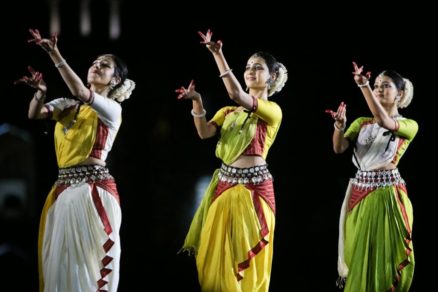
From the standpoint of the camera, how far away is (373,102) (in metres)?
3.77

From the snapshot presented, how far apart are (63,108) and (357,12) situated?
7.52ft

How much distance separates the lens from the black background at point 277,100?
15.9ft

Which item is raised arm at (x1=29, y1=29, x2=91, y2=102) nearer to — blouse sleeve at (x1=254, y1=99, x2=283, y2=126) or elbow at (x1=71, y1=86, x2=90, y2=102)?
elbow at (x1=71, y1=86, x2=90, y2=102)

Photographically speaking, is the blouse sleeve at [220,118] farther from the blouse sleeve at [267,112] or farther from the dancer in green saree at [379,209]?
the dancer in green saree at [379,209]

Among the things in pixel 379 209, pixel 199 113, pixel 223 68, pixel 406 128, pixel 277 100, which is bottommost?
pixel 379 209

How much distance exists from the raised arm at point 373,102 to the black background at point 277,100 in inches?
45.7

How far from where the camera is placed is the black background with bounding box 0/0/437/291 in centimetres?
486

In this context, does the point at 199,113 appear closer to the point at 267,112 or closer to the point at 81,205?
the point at 267,112

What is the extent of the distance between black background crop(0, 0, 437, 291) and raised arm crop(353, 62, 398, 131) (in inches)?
45.7

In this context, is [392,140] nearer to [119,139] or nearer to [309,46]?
[309,46]

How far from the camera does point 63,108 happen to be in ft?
11.9

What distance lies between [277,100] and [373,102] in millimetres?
1480

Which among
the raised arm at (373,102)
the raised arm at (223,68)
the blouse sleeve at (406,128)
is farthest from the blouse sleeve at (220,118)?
the blouse sleeve at (406,128)

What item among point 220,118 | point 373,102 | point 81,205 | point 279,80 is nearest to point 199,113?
point 220,118
